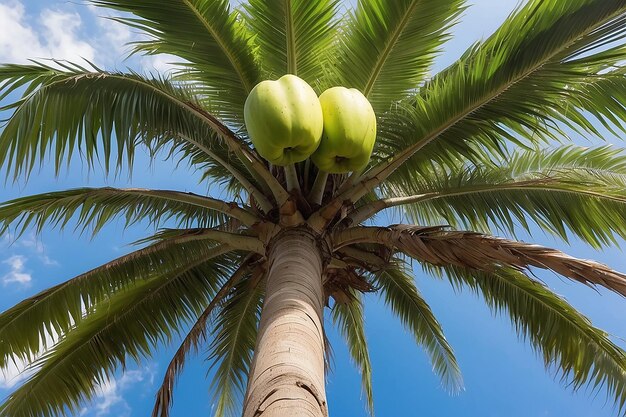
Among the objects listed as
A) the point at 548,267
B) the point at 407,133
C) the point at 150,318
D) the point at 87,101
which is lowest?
the point at 548,267

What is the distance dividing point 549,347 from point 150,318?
3974 mm

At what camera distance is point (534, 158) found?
6543 millimetres

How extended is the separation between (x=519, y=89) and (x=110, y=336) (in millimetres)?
4394

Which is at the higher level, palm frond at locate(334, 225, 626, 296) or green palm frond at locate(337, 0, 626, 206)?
green palm frond at locate(337, 0, 626, 206)

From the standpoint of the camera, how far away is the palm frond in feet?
11.8

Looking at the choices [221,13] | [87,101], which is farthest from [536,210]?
[87,101]

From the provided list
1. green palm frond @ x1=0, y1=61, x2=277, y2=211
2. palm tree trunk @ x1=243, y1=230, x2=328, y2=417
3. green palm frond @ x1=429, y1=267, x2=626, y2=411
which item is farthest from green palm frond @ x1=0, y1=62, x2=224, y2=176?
green palm frond @ x1=429, y1=267, x2=626, y2=411

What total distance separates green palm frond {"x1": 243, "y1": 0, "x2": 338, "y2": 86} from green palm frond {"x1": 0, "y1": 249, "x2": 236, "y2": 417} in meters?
1.92

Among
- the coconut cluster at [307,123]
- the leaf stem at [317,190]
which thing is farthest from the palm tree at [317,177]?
the coconut cluster at [307,123]

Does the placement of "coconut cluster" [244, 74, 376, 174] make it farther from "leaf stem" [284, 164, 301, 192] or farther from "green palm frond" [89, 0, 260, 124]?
"green palm frond" [89, 0, 260, 124]

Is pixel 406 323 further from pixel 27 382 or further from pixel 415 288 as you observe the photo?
pixel 27 382

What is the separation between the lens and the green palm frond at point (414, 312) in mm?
7000

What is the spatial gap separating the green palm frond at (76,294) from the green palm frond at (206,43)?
142 cm

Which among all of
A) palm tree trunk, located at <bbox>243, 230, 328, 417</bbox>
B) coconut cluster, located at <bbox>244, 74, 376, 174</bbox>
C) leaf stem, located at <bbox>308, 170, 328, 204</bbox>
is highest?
leaf stem, located at <bbox>308, 170, 328, 204</bbox>
